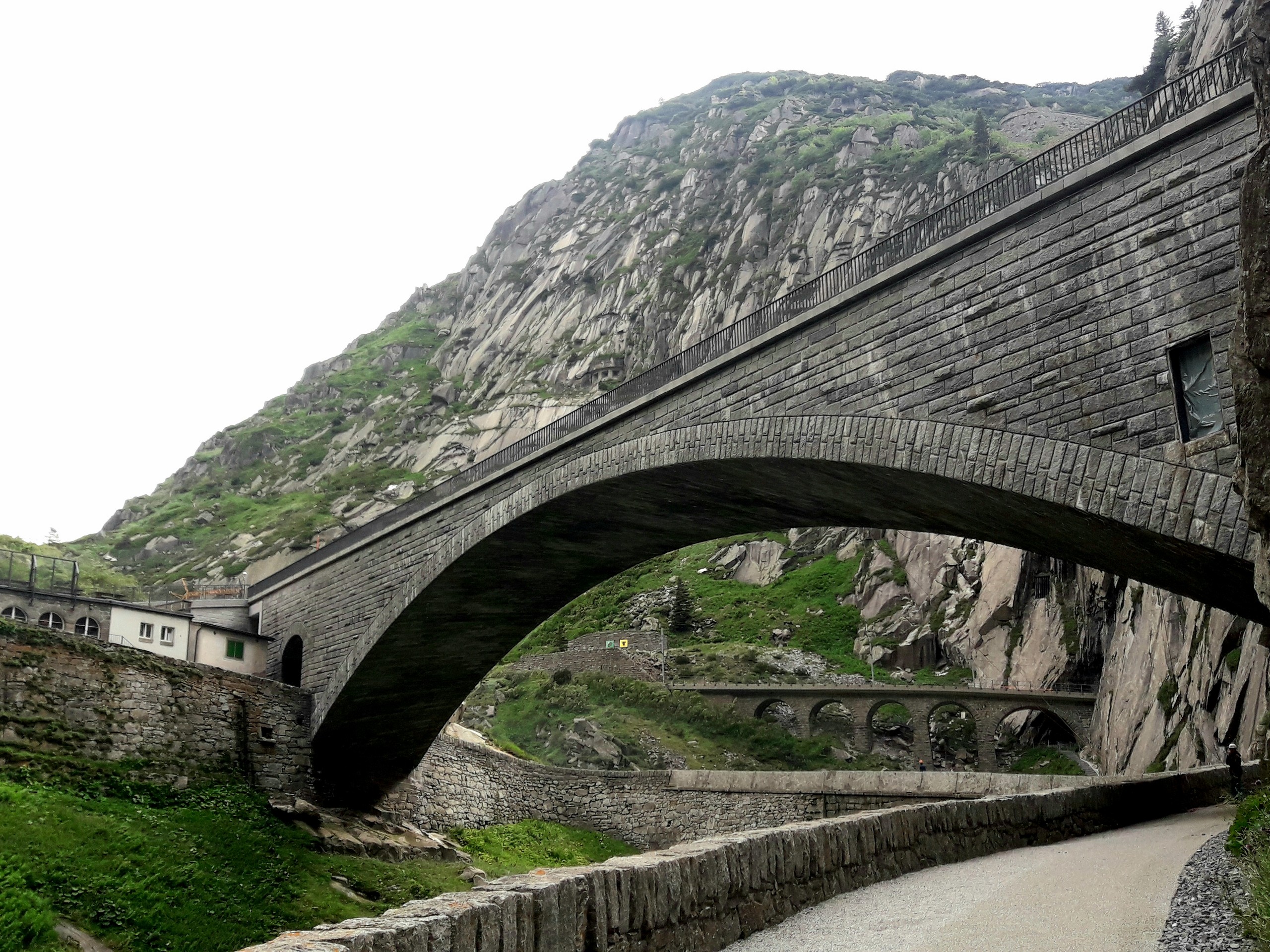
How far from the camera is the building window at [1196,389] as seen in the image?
31.0 ft

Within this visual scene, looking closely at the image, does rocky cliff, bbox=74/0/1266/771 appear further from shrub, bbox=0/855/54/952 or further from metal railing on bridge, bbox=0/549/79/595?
shrub, bbox=0/855/54/952

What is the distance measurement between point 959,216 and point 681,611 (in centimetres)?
3903

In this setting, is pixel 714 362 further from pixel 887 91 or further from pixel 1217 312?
pixel 887 91

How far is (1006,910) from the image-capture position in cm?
698

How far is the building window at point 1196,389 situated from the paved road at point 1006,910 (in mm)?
4217

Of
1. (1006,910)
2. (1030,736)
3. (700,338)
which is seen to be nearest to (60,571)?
(1006,910)

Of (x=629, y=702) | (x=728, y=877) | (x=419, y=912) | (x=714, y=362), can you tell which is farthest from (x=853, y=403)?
(x=629, y=702)

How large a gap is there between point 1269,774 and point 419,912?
1207cm

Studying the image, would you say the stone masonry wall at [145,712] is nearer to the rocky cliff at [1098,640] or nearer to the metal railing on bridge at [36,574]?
the metal railing on bridge at [36,574]

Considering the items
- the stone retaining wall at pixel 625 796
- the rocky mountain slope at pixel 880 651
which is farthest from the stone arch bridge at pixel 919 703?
the stone retaining wall at pixel 625 796

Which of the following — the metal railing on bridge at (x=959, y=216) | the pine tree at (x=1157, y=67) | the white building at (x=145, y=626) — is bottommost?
the white building at (x=145, y=626)

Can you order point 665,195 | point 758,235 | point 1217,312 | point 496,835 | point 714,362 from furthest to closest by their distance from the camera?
1. point 665,195
2. point 758,235
3. point 496,835
4. point 714,362
5. point 1217,312

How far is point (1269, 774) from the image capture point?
12438 millimetres

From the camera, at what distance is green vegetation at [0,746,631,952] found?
1388cm
